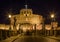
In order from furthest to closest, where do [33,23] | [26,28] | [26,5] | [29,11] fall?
[26,5]
[29,11]
[33,23]
[26,28]

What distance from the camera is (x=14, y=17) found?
91.2m

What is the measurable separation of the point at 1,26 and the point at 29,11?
1944 centimetres

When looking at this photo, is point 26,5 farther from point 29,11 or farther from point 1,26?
point 1,26

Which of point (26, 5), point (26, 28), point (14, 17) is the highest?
point (26, 5)

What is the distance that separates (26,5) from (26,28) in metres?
30.7

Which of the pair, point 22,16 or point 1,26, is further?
point 22,16

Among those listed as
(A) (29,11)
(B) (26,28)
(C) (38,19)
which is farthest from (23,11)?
(B) (26,28)

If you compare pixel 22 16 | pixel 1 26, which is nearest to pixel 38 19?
pixel 22 16

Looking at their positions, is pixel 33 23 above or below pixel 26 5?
below

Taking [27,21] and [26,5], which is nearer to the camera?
[27,21]

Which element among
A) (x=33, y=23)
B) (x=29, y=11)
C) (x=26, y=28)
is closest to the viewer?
(x=26, y=28)

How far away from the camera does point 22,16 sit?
92688 millimetres

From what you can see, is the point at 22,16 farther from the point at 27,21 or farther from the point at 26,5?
the point at 26,5

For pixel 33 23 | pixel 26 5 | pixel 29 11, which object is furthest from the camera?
pixel 26 5
